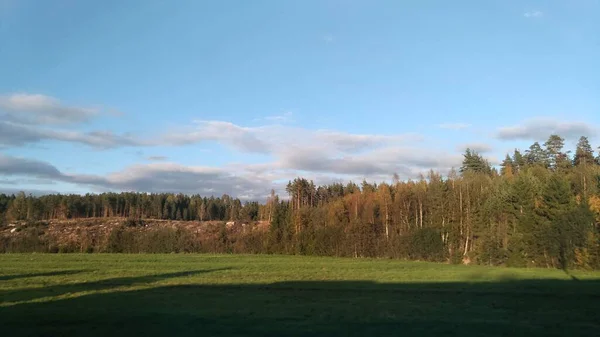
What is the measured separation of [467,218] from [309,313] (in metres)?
52.2

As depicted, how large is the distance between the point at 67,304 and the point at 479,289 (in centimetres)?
2026

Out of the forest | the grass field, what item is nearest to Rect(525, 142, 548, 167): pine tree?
the forest

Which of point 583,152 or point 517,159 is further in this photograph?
point 517,159

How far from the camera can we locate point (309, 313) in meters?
17.4

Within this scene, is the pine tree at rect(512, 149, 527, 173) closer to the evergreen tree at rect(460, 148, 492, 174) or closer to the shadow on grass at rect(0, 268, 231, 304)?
the evergreen tree at rect(460, 148, 492, 174)

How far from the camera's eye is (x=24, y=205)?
134 meters

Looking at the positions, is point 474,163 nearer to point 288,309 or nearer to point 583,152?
point 583,152

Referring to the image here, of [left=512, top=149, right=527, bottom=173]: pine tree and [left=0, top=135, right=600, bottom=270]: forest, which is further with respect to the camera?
[left=512, top=149, right=527, bottom=173]: pine tree

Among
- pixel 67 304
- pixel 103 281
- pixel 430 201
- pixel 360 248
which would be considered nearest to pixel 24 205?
pixel 360 248

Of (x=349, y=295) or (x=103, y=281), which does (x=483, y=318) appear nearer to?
(x=349, y=295)

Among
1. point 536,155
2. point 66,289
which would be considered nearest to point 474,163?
point 536,155

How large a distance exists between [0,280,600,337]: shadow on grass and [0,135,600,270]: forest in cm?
3048

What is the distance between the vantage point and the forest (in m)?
55.1

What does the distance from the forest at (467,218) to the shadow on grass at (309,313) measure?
30477 millimetres
